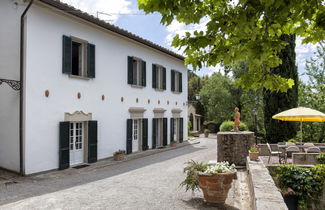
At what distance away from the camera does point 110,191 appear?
7.05 metres

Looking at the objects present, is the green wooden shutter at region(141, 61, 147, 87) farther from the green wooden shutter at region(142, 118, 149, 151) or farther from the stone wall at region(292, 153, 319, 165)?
the stone wall at region(292, 153, 319, 165)

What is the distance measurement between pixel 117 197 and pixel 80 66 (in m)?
6.50

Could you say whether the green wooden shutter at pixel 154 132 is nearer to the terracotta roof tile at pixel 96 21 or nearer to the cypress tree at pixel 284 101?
the terracotta roof tile at pixel 96 21

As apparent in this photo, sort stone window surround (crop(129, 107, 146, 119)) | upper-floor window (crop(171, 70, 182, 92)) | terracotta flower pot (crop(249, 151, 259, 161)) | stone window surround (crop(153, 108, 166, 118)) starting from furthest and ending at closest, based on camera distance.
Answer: upper-floor window (crop(171, 70, 182, 92)) → stone window surround (crop(153, 108, 166, 118)) → stone window surround (crop(129, 107, 146, 119)) → terracotta flower pot (crop(249, 151, 259, 161))

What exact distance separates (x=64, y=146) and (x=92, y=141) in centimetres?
152

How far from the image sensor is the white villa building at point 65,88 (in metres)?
8.99

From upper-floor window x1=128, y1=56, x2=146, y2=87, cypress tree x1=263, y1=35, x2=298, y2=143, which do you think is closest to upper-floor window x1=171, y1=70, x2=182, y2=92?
upper-floor window x1=128, y1=56, x2=146, y2=87

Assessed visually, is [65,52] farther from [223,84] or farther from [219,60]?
[223,84]

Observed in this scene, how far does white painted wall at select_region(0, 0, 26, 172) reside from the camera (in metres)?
9.15

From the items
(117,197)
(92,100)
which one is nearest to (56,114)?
(92,100)

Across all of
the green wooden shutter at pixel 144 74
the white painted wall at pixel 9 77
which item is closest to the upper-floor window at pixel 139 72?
the green wooden shutter at pixel 144 74

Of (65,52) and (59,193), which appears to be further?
(65,52)

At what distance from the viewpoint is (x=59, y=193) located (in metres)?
6.89

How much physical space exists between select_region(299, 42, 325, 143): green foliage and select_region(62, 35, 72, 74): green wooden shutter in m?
13.4
